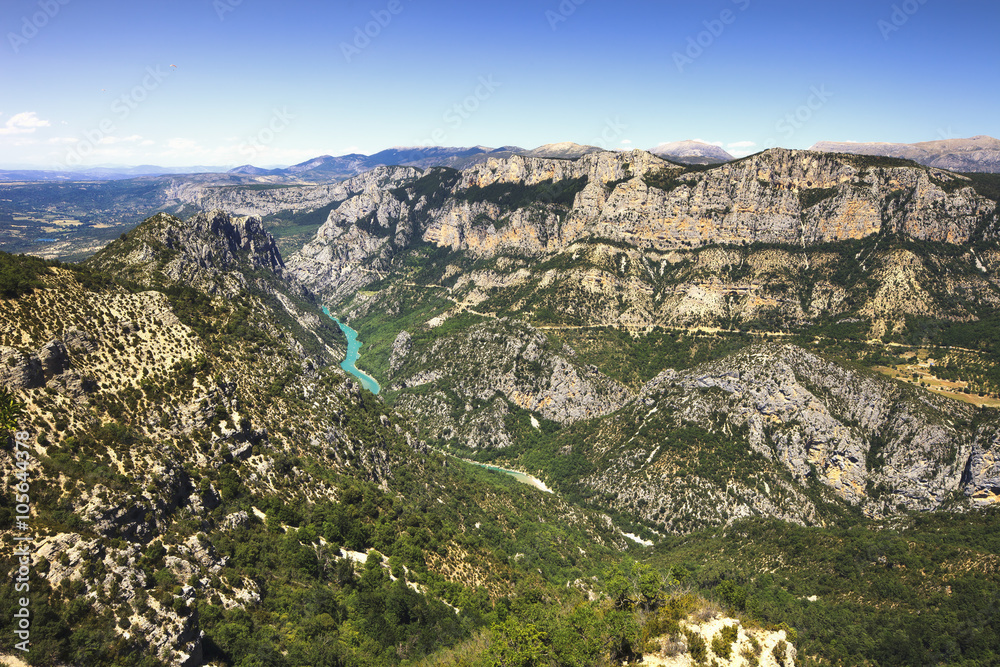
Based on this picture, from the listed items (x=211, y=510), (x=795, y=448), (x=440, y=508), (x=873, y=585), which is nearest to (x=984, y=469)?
(x=795, y=448)

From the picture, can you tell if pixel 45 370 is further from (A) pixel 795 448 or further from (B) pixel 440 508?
(A) pixel 795 448

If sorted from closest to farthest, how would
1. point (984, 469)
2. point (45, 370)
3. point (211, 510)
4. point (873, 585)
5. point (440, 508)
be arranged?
point (45, 370) < point (211, 510) < point (873, 585) < point (440, 508) < point (984, 469)

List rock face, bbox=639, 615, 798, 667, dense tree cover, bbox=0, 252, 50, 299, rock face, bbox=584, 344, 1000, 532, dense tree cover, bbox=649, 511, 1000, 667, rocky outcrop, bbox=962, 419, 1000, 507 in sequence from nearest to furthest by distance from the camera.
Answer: rock face, bbox=639, 615, 798, 667 < dense tree cover, bbox=0, 252, 50, 299 < dense tree cover, bbox=649, 511, 1000, 667 < rocky outcrop, bbox=962, 419, 1000, 507 < rock face, bbox=584, 344, 1000, 532

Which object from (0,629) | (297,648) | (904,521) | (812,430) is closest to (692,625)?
(297,648)

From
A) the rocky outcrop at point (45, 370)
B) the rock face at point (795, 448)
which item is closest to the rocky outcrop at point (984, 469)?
the rock face at point (795, 448)

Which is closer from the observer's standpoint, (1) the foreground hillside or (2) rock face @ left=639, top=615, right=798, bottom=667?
(1) the foreground hillside

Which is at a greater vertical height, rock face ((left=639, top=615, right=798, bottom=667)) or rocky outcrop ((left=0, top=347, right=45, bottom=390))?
rocky outcrop ((left=0, top=347, right=45, bottom=390))

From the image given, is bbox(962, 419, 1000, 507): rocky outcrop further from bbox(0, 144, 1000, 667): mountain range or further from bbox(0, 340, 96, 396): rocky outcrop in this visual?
bbox(0, 340, 96, 396): rocky outcrop

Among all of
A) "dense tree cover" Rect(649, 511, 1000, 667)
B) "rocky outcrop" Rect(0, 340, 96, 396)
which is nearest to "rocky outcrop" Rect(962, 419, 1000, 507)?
"dense tree cover" Rect(649, 511, 1000, 667)

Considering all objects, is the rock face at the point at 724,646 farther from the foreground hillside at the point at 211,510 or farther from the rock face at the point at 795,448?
the rock face at the point at 795,448

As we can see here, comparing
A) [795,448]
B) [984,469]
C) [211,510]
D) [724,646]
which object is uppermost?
[211,510]

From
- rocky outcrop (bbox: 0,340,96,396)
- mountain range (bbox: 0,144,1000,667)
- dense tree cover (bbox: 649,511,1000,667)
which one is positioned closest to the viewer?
mountain range (bbox: 0,144,1000,667)

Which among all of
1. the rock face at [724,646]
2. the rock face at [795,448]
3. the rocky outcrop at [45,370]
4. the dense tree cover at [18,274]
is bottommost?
the rock face at [795,448]

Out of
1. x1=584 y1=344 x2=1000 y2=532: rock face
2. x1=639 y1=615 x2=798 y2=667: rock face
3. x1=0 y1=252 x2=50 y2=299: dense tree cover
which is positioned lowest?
x1=584 y1=344 x2=1000 y2=532: rock face
